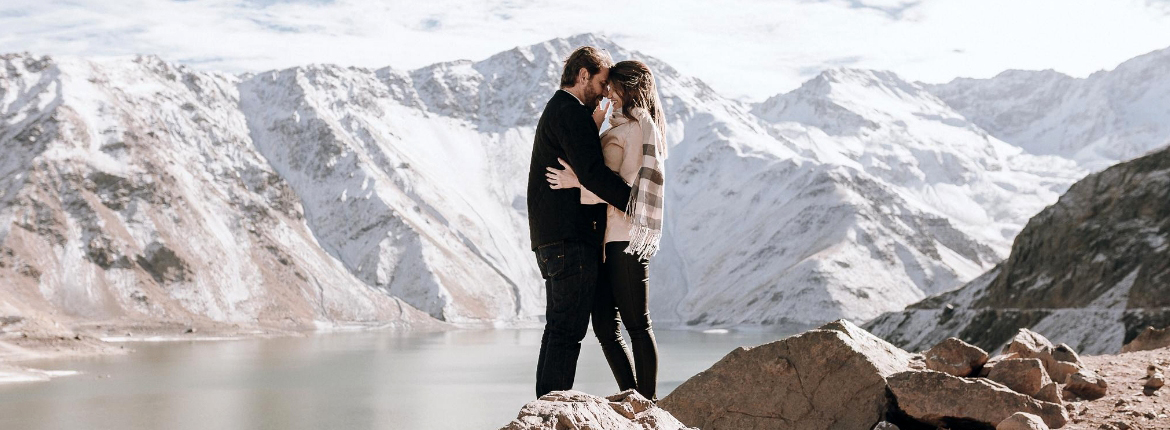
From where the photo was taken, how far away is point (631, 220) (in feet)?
24.7

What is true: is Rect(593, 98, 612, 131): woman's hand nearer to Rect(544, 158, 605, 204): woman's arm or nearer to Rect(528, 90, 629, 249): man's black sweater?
Rect(528, 90, 629, 249): man's black sweater

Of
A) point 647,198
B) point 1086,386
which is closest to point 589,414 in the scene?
point 647,198

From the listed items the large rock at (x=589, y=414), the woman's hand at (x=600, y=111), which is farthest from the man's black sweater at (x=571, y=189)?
the large rock at (x=589, y=414)

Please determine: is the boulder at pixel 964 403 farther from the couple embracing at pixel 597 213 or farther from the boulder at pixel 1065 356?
the couple embracing at pixel 597 213

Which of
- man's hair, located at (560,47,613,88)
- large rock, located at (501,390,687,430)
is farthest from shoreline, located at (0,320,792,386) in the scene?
large rock, located at (501,390,687,430)

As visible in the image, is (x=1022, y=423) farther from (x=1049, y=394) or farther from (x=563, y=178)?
(x=563, y=178)

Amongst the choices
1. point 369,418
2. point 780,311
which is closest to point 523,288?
point 780,311

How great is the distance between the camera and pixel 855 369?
368 inches

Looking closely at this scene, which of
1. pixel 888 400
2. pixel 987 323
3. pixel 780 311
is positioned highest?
pixel 888 400

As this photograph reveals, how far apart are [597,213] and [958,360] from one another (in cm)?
350

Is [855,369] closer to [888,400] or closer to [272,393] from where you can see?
[888,400]

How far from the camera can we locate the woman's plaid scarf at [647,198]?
7477 millimetres

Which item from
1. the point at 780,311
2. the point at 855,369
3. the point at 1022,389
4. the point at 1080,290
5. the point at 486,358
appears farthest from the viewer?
the point at 780,311

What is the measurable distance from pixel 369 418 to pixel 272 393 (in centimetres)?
1433
